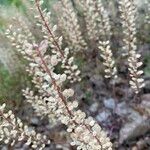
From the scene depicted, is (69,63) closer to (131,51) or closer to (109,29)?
(131,51)

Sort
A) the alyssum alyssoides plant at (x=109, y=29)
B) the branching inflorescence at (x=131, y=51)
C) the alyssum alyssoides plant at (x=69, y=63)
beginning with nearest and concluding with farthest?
the alyssum alyssoides plant at (x=69, y=63) → the branching inflorescence at (x=131, y=51) → the alyssum alyssoides plant at (x=109, y=29)

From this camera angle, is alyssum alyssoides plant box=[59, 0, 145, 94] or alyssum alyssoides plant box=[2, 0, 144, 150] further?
alyssum alyssoides plant box=[59, 0, 145, 94]

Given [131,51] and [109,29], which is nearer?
[131,51]

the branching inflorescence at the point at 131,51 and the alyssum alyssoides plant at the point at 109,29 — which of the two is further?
the alyssum alyssoides plant at the point at 109,29

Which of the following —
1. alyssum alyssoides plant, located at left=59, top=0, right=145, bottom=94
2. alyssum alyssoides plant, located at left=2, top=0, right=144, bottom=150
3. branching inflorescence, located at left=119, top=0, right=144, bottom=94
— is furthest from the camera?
alyssum alyssoides plant, located at left=59, top=0, right=145, bottom=94

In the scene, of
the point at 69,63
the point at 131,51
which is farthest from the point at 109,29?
the point at 69,63

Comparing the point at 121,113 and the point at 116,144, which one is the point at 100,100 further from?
the point at 116,144

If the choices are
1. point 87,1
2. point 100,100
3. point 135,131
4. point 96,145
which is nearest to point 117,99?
point 100,100

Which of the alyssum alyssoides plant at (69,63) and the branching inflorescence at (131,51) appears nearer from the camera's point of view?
the alyssum alyssoides plant at (69,63)

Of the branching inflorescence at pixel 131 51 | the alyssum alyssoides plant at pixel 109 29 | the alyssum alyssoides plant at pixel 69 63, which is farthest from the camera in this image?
the alyssum alyssoides plant at pixel 109 29

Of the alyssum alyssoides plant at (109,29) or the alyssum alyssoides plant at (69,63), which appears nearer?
the alyssum alyssoides plant at (69,63)

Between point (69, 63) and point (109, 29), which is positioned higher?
point (69, 63)

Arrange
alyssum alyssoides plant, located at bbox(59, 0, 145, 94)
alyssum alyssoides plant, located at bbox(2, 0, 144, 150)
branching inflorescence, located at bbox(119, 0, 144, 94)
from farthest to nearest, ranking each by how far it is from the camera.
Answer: alyssum alyssoides plant, located at bbox(59, 0, 145, 94) → branching inflorescence, located at bbox(119, 0, 144, 94) → alyssum alyssoides plant, located at bbox(2, 0, 144, 150)

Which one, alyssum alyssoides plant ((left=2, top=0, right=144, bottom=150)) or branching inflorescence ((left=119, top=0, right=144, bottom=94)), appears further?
branching inflorescence ((left=119, top=0, right=144, bottom=94))
